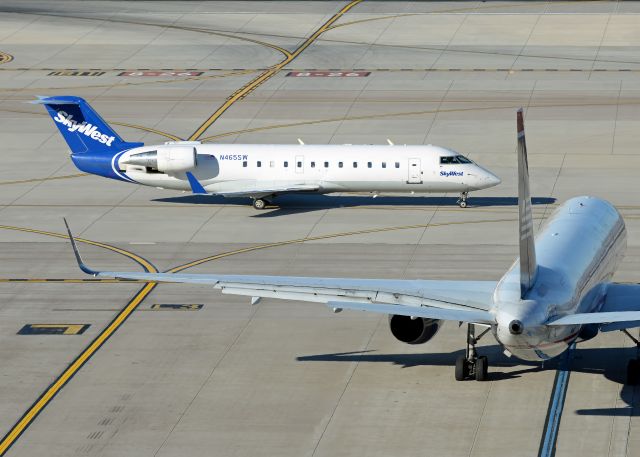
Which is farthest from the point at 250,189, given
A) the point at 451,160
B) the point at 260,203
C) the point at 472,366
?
the point at 472,366

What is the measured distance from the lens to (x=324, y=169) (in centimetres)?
6588

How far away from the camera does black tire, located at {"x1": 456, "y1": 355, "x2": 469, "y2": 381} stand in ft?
138

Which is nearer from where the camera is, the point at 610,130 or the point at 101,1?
the point at 610,130

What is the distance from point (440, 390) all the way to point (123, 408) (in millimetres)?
9250

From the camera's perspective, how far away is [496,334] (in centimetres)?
3700

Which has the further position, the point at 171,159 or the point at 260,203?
the point at 260,203

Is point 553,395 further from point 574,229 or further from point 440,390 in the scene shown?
point 574,229

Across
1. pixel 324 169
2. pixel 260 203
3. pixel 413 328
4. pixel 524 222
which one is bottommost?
pixel 260 203

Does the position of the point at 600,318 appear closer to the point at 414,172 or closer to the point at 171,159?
the point at 414,172

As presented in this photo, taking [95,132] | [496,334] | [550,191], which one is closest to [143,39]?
[95,132]

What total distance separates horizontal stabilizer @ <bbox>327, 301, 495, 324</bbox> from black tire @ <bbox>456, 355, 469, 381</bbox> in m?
4.68

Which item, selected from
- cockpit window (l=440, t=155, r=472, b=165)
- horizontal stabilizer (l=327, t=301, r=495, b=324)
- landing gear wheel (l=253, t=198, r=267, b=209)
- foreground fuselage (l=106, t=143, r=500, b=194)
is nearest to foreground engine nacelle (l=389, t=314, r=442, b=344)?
horizontal stabilizer (l=327, t=301, r=495, b=324)

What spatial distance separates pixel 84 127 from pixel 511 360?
31033 mm

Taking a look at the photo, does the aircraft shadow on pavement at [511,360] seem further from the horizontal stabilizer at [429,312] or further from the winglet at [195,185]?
the winglet at [195,185]
